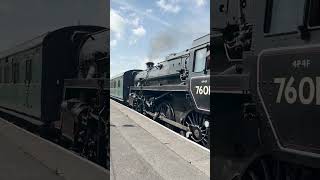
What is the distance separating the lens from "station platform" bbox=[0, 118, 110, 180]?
345cm

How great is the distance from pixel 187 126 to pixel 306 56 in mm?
2608

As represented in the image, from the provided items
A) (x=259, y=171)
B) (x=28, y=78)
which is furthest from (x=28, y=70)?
(x=259, y=171)

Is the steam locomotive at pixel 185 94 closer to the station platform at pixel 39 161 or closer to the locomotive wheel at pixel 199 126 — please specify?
the locomotive wheel at pixel 199 126

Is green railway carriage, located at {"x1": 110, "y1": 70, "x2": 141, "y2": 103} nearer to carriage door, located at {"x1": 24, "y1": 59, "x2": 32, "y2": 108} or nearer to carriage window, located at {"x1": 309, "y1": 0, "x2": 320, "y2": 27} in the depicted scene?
carriage door, located at {"x1": 24, "y1": 59, "x2": 32, "y2": 108}

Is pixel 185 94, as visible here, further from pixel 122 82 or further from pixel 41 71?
pixel 122 82

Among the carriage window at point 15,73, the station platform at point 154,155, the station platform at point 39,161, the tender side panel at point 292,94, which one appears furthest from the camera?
the carriage window at point 15,73

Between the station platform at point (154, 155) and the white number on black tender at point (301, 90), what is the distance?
1442 mm

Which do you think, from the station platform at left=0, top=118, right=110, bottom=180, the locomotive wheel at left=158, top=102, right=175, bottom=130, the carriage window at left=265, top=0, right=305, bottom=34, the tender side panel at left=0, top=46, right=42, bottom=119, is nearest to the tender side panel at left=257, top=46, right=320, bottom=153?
the carriage window at left=265, top=0, right=305, bottom=34

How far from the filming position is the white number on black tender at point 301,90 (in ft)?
5.79

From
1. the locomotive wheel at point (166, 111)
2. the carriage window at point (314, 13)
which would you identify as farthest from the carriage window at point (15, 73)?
the carriage window at point (314, 13)

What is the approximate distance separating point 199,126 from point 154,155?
0.63 metres

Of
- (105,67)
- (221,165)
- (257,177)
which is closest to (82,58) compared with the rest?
(105,67)

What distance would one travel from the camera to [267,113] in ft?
6.59

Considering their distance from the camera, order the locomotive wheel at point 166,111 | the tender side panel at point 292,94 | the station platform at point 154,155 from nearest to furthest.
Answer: the tender side panel at point 292,94 → the station platform at point 154,155 → the locomotive wheel at point 166,111
